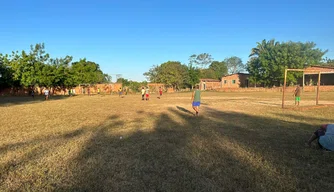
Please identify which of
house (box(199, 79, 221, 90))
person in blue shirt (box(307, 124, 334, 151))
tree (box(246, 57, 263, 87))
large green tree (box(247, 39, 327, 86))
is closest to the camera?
person in blue shirt (box(307, 124, 334, 151))

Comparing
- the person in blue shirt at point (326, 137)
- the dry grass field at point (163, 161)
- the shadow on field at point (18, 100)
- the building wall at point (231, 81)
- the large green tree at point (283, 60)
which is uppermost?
the large green tree at point (283, 60)

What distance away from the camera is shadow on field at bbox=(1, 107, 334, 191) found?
365 centimetres

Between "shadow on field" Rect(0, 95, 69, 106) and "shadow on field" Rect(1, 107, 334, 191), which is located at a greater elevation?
"shadow on field" Rect(1, 107, 334, 191)

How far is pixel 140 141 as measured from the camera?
6.30m

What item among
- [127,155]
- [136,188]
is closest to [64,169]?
[127,155]

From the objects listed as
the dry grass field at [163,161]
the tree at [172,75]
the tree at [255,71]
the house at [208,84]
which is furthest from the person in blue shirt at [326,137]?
the house at [208,84]

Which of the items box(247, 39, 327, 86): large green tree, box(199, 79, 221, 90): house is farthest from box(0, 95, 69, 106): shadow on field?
box(199, 79, 221, 90): house

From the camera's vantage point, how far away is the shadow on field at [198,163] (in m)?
3.65

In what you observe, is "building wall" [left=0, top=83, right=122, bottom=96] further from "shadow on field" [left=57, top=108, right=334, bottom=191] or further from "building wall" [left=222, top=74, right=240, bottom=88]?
"shadow on field" [left=57, top=108, right=334, bottom=191]

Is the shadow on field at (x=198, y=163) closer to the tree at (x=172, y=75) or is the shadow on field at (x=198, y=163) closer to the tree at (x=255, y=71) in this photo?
the tree at (x=255, y=71)

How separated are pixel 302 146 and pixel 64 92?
45.1 meters

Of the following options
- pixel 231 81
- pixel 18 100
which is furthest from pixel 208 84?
pixel 18 100

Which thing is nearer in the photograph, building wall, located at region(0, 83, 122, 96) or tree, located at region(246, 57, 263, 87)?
building wall, located at region(0, 83, 122, 96)

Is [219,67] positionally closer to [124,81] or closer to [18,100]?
[124,81]
